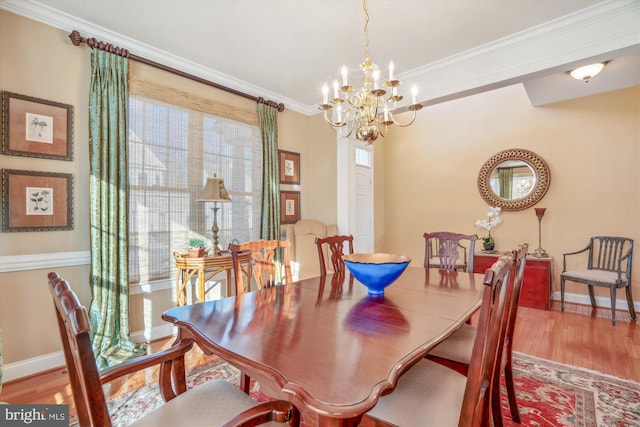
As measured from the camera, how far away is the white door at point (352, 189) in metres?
3.96

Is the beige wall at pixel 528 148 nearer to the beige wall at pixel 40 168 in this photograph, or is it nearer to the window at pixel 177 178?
the window at pixel 177 178

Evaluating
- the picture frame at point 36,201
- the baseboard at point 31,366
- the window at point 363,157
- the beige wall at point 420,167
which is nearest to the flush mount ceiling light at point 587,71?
the beige wall at point 420,167

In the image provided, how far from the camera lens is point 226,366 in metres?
2.35

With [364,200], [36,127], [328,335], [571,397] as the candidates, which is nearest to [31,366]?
[36,127]

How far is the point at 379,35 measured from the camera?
2.58 metres

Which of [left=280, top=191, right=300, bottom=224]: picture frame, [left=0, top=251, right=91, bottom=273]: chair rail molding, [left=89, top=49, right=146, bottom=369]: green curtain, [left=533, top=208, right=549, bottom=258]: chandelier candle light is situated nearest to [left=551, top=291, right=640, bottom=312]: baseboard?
[left=533, top=208, right=549, bottom=258]: chandelier candle light

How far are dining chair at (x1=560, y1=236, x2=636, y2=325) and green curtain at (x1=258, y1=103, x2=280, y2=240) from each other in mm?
3592

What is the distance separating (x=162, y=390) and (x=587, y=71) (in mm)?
4427

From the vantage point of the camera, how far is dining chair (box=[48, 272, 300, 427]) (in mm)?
708

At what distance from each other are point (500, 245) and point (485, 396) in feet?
13.6

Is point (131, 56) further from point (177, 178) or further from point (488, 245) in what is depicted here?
point (488, 245)

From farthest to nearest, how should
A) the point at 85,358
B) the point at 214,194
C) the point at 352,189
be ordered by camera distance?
the point at 352,189 → the point at 214,194 → the point at 85,358

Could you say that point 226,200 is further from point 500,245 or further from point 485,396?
point 500,245

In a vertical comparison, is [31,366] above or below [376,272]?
below
